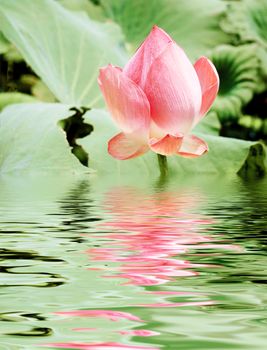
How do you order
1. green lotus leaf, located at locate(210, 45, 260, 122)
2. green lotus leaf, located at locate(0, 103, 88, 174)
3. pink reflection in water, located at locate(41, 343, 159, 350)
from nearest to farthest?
pink reflection in water, located at locate(41, 343, 159, 350) < green lotus leaf, located at locate(0, 103, 88, 174) < green lotus leaf, located at locate(210, 45, 260, 122)

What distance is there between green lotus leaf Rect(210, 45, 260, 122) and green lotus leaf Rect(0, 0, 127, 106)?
1.69 feet

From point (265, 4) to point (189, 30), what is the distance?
1.40ft

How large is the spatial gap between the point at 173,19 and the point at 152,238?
3316 millimetres

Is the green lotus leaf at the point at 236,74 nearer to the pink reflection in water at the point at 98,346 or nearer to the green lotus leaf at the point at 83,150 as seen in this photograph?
the green lotus leaf at the point at 83,150

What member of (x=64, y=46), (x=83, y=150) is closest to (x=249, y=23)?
(x=64, y=46)

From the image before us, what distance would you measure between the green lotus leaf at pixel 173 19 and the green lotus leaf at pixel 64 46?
1.89 ft

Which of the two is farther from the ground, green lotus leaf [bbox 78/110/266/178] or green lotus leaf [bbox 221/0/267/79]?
green lotus leaf [bbox 221/0/267/79]

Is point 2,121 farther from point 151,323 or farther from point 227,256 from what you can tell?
point 151,323

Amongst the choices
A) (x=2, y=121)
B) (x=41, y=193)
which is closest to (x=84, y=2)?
(x=2, y=121)

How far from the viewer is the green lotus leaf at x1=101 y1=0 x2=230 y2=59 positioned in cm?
425

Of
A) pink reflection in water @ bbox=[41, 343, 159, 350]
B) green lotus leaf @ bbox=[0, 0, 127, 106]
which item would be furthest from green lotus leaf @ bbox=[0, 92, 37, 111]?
pink reflection in water @ bbox=[41, 343, 159, 350]

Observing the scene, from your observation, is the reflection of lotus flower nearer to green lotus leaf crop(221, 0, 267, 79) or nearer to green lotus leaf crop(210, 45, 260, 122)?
green lotus leaf crop(210, 45, 260, 122)

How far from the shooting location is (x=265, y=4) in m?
4.43

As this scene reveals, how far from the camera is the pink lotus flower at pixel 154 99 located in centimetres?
104
